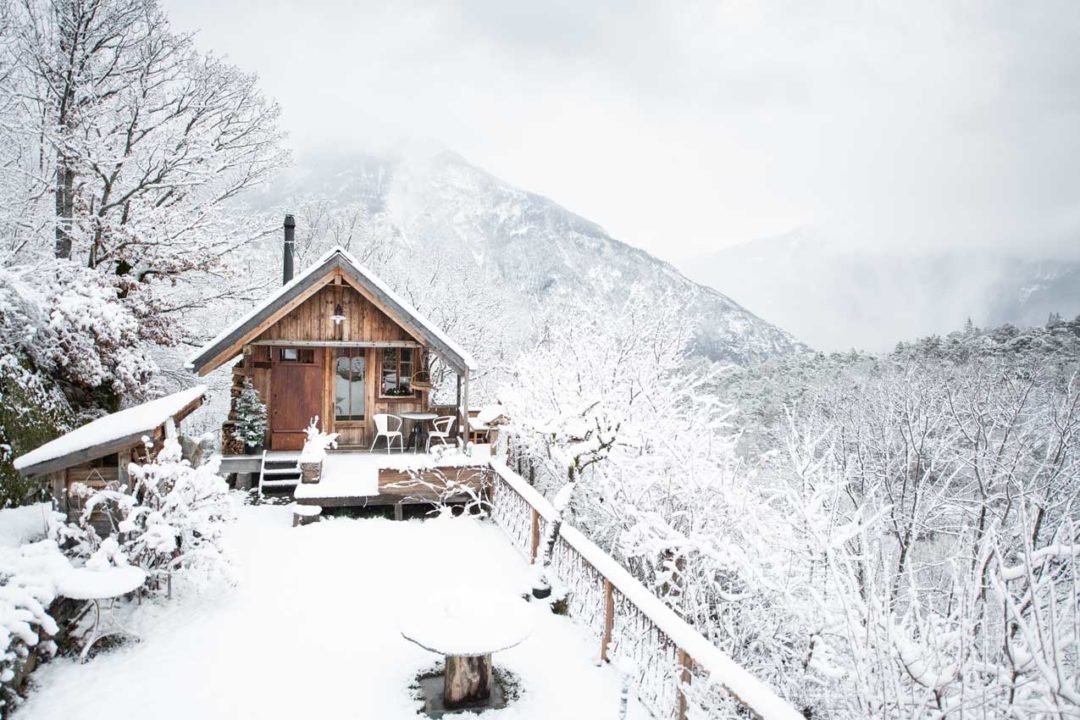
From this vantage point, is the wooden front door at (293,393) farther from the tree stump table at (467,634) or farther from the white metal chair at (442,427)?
the tree stump table at (467,634)

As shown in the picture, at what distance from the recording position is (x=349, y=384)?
565 inches

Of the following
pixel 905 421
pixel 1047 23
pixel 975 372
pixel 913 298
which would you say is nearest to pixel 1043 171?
pixel 913 298

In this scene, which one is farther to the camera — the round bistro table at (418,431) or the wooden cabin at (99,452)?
the round bistro table at (418,431)

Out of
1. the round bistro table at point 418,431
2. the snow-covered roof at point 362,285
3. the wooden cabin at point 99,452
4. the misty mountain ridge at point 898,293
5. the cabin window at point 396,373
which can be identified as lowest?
the round bistro table at point 418,431

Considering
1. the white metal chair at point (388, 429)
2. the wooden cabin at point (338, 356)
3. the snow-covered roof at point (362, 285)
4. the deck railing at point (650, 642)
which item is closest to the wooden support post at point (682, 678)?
the deck railing at point (650, 642)

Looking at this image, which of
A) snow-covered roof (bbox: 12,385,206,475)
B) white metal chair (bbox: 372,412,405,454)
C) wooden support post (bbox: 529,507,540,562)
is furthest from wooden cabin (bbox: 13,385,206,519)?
white metal chair (bbox: 372,412,405,454)

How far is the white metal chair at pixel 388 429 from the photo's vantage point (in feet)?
43.7

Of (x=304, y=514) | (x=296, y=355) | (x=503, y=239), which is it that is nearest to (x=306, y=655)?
(x=304, y=514)

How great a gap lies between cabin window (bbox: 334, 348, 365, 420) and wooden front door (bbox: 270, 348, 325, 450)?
39cm

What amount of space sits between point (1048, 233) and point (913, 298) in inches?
536

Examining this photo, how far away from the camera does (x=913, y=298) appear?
65062mm

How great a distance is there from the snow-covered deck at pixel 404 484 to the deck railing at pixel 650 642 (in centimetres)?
255

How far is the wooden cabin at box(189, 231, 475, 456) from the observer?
12.7m

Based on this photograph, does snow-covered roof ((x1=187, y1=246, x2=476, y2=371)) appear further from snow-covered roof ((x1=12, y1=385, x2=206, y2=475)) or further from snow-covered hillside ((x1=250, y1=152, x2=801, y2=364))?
snow-covered hillside ((x1=250, y1=152, x2=801, y2=364))
